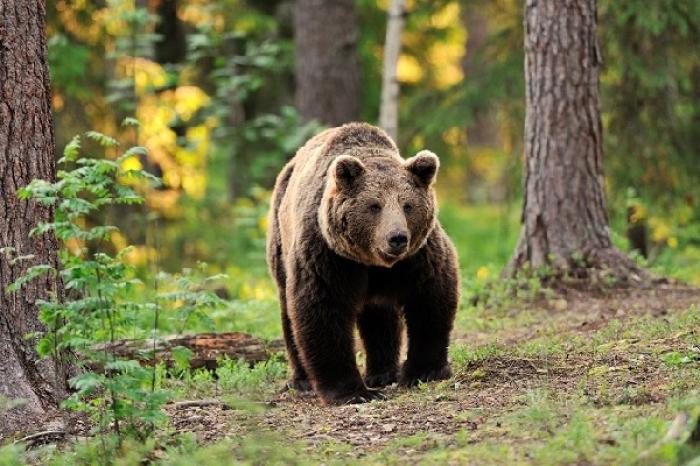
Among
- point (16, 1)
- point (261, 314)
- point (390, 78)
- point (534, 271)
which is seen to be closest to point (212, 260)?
point (390, 78)

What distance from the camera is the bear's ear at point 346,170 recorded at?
7285mm

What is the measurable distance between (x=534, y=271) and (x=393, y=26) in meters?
5.64

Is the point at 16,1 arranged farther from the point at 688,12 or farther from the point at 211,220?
the point at 211,220

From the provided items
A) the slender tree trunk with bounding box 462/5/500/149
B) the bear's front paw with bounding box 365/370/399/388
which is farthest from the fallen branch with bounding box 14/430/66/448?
the slender tree trunk with bounding box 462/5/500/149

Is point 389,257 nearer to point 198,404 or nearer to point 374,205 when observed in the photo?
point 374,205

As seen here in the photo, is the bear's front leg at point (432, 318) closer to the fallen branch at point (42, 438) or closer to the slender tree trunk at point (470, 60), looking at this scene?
the fallen branch at point (42, 438)

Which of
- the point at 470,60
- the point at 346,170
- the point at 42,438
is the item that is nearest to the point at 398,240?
the point at 346,170

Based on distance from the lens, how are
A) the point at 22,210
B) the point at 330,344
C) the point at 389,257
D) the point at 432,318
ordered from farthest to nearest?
the point at 432,318
the point at 330,344
the point at 389,257
the point at 22,210

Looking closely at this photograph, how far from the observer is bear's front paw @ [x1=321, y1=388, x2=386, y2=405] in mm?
7352

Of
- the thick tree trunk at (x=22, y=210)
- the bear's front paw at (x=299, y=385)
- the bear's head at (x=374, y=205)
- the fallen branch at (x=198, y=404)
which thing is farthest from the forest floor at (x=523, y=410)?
the bear's head at (x=374, y=205)

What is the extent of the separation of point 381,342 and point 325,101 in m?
8.22

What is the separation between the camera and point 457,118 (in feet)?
47.9

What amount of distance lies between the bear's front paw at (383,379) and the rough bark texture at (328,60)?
27.0 feet

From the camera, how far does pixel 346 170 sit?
7328 millimetres
